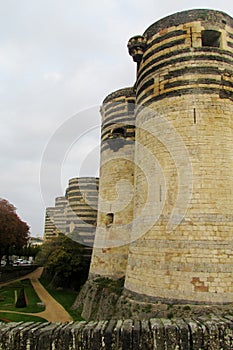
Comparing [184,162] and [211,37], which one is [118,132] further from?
[184,162]

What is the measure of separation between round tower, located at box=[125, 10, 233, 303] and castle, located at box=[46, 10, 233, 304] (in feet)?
0.12

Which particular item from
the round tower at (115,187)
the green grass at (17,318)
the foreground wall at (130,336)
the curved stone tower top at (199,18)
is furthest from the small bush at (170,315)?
the curved stone tower top at (199,18)

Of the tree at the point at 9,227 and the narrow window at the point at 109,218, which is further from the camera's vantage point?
the tree at the point at 9,227

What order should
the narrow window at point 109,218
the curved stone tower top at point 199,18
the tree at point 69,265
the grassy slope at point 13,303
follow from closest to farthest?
the curved stone tower top at point 199,18
the grassy slope at point 13,303
the narrow window at point 109,218
the tree at point 69,265

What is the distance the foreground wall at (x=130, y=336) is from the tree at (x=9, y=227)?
26707 mm

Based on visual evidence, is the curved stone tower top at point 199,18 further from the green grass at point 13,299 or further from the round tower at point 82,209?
the round tower at point 82,209

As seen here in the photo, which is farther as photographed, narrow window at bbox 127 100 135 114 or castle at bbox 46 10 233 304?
narrow window at bbox 127 100 135 114

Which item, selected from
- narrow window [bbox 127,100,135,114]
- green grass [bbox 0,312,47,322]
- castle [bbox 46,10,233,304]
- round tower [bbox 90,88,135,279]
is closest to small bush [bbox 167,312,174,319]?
castle [bbox 46,10,233,304]

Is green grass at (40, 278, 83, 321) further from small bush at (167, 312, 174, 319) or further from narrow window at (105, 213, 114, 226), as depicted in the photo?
small bush at (167, 312, 174, 319)

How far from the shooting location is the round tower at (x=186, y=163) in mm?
10547

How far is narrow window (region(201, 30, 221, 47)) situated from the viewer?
12.9m

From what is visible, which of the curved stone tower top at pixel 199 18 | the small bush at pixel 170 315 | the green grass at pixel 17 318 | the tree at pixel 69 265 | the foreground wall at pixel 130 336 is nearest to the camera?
the foreground wall at pixel 130 336

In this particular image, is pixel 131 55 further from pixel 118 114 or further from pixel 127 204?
pixel 127 204

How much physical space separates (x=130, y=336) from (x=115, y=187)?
1536 cm
